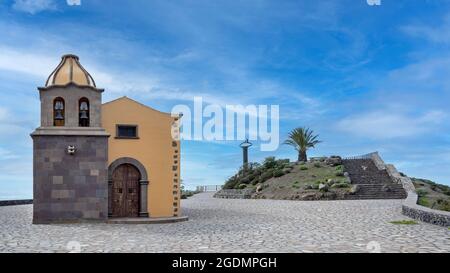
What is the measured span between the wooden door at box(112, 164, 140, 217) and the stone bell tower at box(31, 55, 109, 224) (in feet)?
2.97

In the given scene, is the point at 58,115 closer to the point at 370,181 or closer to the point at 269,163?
the point at 370,181

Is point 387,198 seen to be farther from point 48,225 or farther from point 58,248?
point 58,248

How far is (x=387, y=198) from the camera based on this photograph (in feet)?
92.3

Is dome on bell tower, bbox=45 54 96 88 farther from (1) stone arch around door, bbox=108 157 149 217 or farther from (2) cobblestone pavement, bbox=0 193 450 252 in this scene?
(2) cobblestone pavement, bbox=0 193 450 252

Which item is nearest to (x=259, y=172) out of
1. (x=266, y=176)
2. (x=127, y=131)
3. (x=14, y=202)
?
(x=266, y=176)

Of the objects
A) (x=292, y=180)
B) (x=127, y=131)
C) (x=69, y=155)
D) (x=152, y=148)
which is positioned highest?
(x=127, y=131)

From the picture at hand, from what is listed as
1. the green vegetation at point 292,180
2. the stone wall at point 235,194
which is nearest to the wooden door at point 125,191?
the green vegetation at point 292,180

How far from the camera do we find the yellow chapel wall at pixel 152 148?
17.2m

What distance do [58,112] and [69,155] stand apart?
5.74 ft

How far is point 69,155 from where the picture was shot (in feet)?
53.1
